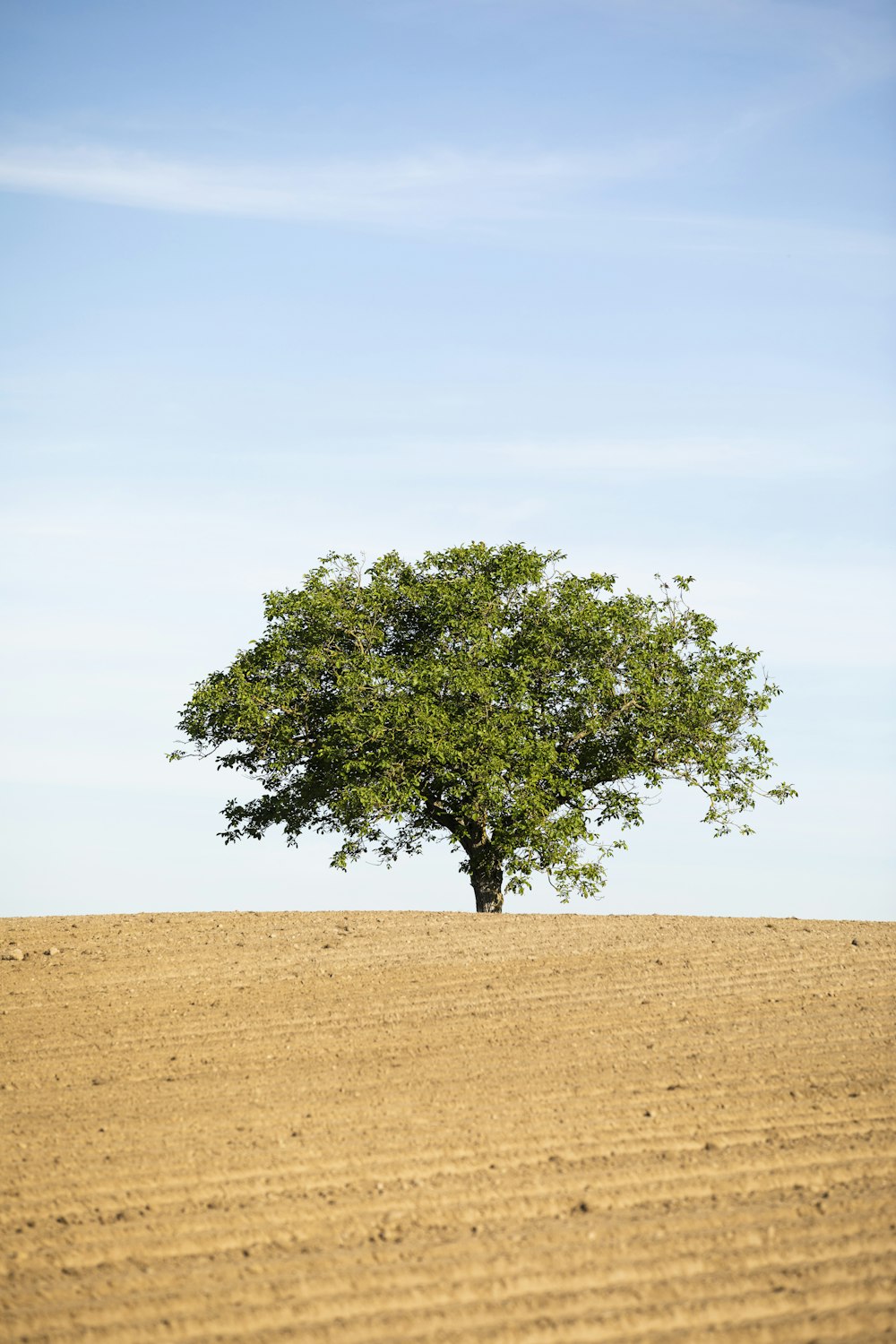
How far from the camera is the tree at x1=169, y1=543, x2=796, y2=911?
23125 millimetres

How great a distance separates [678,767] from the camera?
82.2 feet

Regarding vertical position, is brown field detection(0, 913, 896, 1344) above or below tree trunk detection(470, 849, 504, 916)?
below

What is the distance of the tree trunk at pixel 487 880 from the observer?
24797 mm

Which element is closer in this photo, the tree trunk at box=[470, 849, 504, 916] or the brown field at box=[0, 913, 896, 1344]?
the brown field at box=[0, 913, 896, 1344]

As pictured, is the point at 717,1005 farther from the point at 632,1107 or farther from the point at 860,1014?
A: the point at 632,1107

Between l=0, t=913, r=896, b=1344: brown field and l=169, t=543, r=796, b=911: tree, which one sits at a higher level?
l=169, t=543, r=796, b=911: tree

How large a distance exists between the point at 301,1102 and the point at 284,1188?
2513 millimetres

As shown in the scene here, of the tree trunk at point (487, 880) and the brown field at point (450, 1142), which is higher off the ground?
the tree trunk at point (487, 880)

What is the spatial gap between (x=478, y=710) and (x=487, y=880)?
12.5 ft

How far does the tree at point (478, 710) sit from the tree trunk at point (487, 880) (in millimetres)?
35

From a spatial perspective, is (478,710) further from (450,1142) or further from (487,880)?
(450,1142)

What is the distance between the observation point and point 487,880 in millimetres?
24969

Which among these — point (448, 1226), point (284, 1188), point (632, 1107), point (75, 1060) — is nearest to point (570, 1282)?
point (448, 1226)

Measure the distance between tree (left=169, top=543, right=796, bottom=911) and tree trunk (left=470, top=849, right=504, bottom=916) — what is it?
0.04 metres
